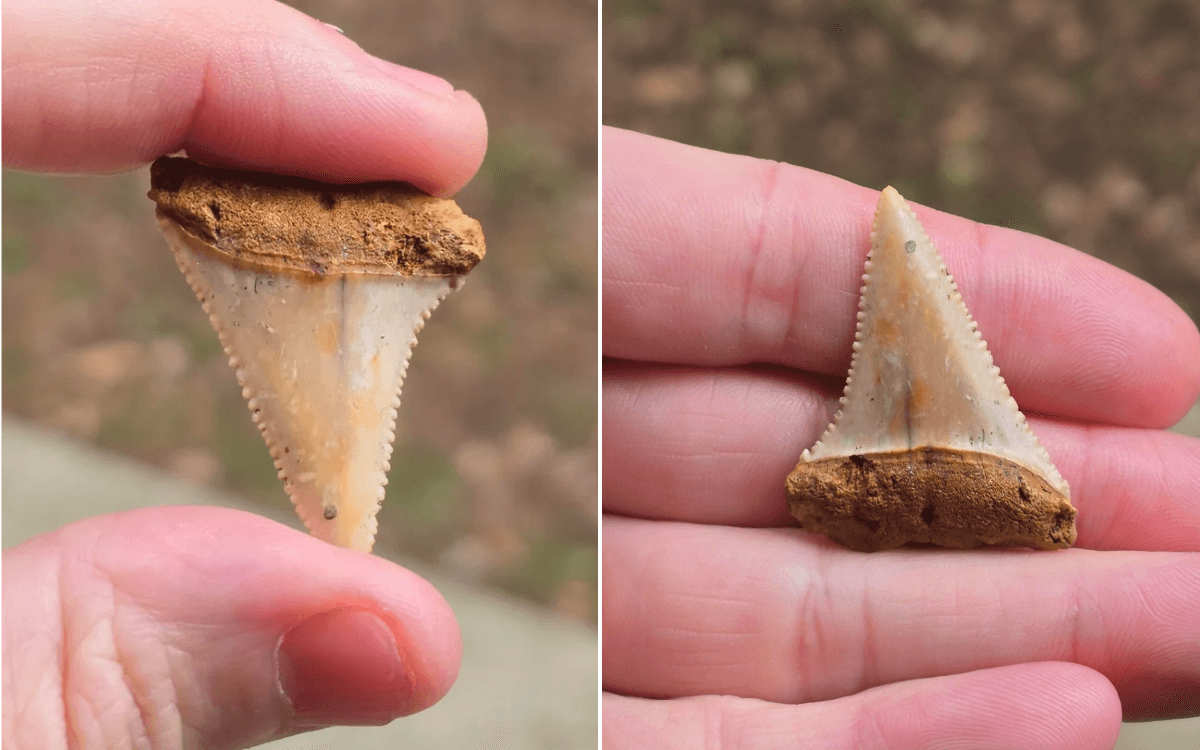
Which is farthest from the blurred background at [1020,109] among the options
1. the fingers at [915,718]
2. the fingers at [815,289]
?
the fingers at [915,718]

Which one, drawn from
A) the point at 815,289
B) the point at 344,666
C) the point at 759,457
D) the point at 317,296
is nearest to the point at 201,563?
the point at 344,666

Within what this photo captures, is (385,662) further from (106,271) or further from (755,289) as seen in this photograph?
(106,271)

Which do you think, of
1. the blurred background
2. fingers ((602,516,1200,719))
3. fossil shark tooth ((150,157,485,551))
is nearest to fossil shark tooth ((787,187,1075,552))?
fingers ((602,516,1200,719))

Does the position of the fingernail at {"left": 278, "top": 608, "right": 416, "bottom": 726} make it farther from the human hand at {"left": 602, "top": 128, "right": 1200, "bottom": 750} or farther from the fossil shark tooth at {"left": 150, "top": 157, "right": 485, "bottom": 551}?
the human hand at {"left": 602, "top": 128, "right": 1200, "bottom": 750}

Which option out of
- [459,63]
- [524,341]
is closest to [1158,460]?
[524,341]

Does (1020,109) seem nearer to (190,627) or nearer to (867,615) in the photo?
(867,615)

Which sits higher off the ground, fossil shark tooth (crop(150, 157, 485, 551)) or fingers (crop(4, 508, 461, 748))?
fossil shark tooth (crop(150, 157, 485, 551))
